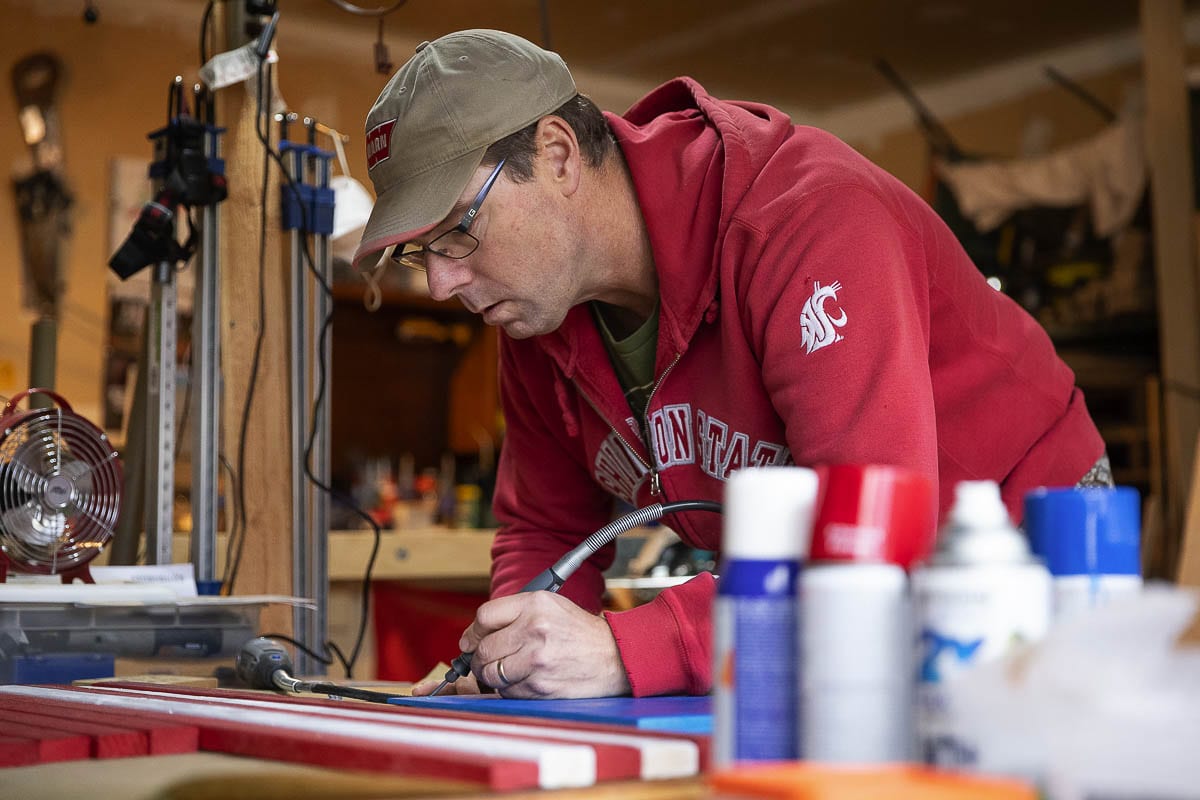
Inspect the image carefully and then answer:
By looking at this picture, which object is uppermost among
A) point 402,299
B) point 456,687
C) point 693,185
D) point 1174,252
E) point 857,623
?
point 402,299

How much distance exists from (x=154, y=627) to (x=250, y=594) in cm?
44

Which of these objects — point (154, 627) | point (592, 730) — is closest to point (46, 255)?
point (154, 627)

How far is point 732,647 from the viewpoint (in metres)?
0.71

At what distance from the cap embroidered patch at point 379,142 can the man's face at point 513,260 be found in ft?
0.35

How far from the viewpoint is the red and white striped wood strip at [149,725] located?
38.6 inches

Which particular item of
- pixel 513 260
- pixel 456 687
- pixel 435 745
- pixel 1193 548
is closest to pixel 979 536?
pixel 435 745

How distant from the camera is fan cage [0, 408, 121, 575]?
195cm

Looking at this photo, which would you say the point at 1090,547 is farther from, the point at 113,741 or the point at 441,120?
the point at 441,120

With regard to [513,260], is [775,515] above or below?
below

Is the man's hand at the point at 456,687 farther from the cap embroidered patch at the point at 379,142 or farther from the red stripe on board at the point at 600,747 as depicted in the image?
the cap embroidered patch at the point at 379,142

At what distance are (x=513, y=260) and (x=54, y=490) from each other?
2.89 feet

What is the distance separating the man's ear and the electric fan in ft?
3.02

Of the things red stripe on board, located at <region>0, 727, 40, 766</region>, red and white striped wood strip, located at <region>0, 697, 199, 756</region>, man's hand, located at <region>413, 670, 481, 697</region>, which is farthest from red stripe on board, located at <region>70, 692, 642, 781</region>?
man's hand, located at <region>413, 670, 481, 697</region>

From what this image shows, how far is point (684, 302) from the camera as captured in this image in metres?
1.60
